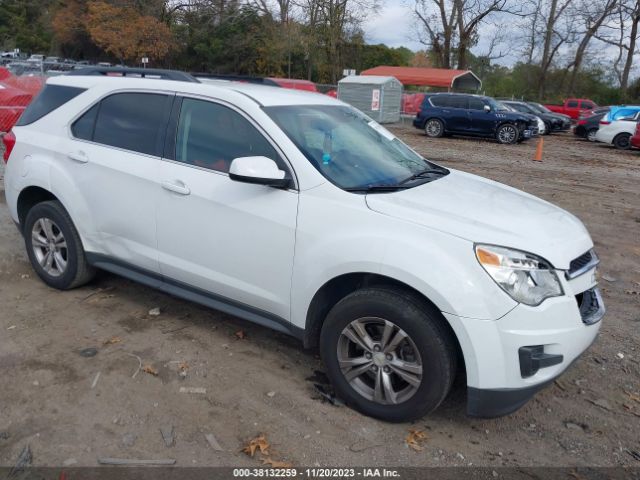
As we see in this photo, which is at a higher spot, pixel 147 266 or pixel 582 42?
pixel 582 42

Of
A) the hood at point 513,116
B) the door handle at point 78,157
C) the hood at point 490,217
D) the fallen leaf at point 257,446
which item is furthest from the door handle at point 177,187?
the hood at point 513,116

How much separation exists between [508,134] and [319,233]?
754 inches

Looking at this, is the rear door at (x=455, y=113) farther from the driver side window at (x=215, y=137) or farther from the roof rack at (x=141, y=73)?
the driver side window at (x=215, y=137)

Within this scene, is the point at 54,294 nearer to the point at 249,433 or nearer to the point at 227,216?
the point at 227,216

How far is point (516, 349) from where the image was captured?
2.78m

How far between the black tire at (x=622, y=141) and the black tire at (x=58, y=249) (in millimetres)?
19990

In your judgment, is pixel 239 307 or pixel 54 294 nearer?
pixel 239 307

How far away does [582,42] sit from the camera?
48.2 m

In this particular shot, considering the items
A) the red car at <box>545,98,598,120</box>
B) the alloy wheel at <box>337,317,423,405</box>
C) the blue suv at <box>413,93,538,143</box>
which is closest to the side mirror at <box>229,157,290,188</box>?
the alloy wheel at <box>337,317,423,405</box>

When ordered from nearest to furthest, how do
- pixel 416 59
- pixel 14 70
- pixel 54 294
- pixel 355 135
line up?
pixel 355 135 → pixel 54 294 → pixel 14 70 → pixel 416 59

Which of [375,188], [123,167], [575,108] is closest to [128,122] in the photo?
[123,167]

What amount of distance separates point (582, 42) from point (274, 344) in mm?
52564

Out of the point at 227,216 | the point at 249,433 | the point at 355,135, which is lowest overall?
the point at 249,433

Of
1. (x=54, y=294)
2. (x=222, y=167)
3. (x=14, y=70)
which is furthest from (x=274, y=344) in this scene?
(x=14, y=70)
